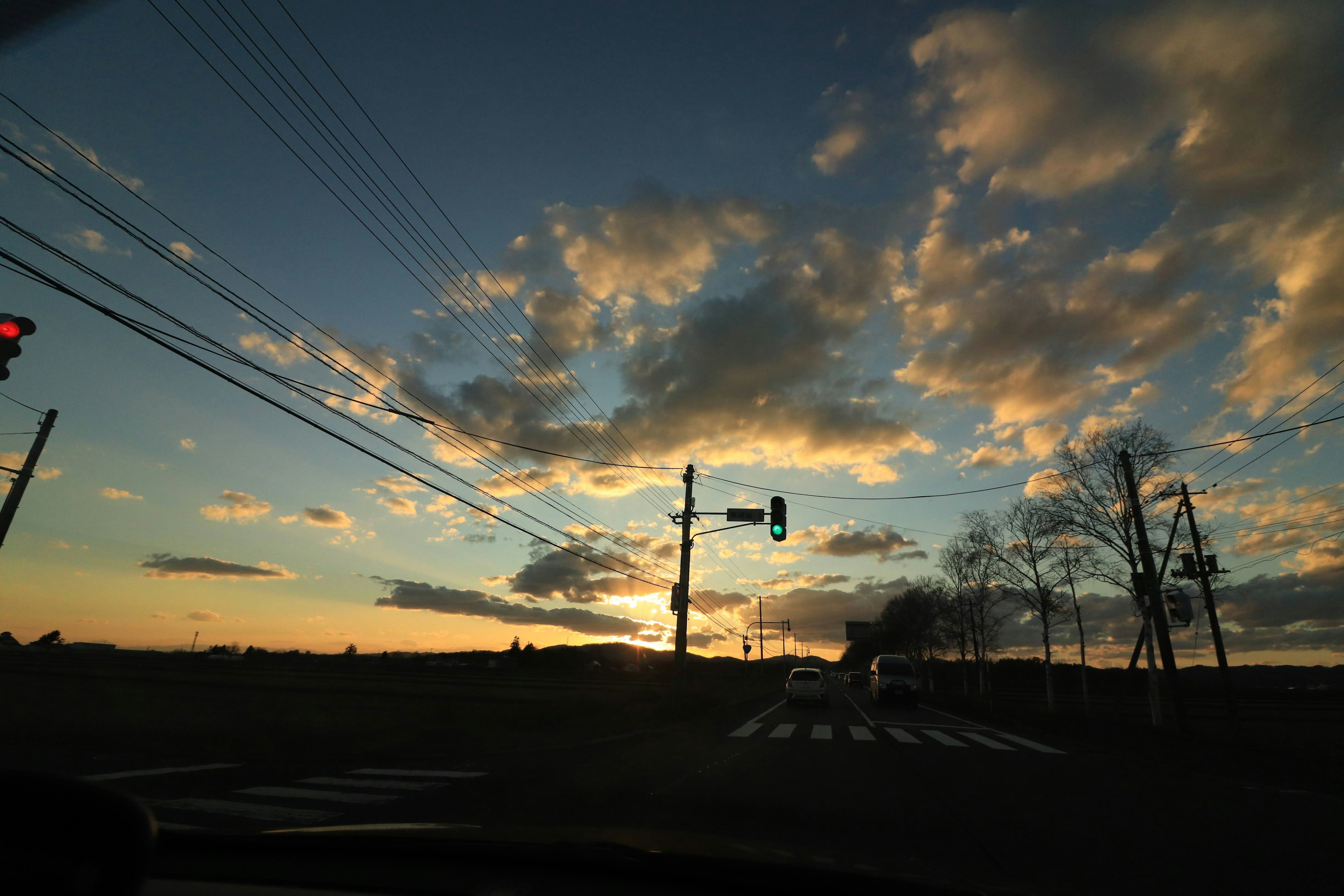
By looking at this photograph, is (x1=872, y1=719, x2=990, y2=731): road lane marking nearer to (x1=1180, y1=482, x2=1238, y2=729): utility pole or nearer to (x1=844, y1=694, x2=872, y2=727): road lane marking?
(x1=844, y1=694, x2=872, y2=727): road lane marking

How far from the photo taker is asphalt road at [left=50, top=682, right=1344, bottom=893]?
543 centimetres

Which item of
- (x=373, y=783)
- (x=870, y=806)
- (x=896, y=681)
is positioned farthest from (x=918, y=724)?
(x=373, y=783)

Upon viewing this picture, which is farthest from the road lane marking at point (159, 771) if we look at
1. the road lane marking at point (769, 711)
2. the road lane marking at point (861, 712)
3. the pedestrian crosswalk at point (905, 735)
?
the road lane marking at point (861, 712)

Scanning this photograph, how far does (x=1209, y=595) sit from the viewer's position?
2500 cm

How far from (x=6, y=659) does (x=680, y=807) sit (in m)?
91.7

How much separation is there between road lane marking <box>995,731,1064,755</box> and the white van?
34.8 ft

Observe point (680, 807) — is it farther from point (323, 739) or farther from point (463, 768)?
point (323, 739)

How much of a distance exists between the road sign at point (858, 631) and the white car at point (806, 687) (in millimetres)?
63437

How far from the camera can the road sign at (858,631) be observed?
90.3 m

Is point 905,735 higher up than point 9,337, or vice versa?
point 9,337

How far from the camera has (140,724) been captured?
15.0 metres

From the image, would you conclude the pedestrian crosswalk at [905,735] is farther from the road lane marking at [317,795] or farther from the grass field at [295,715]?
the road lane marking at [317,795]

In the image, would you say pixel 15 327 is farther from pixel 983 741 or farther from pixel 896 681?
pixel 896 681

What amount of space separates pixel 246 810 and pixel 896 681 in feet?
91.7
